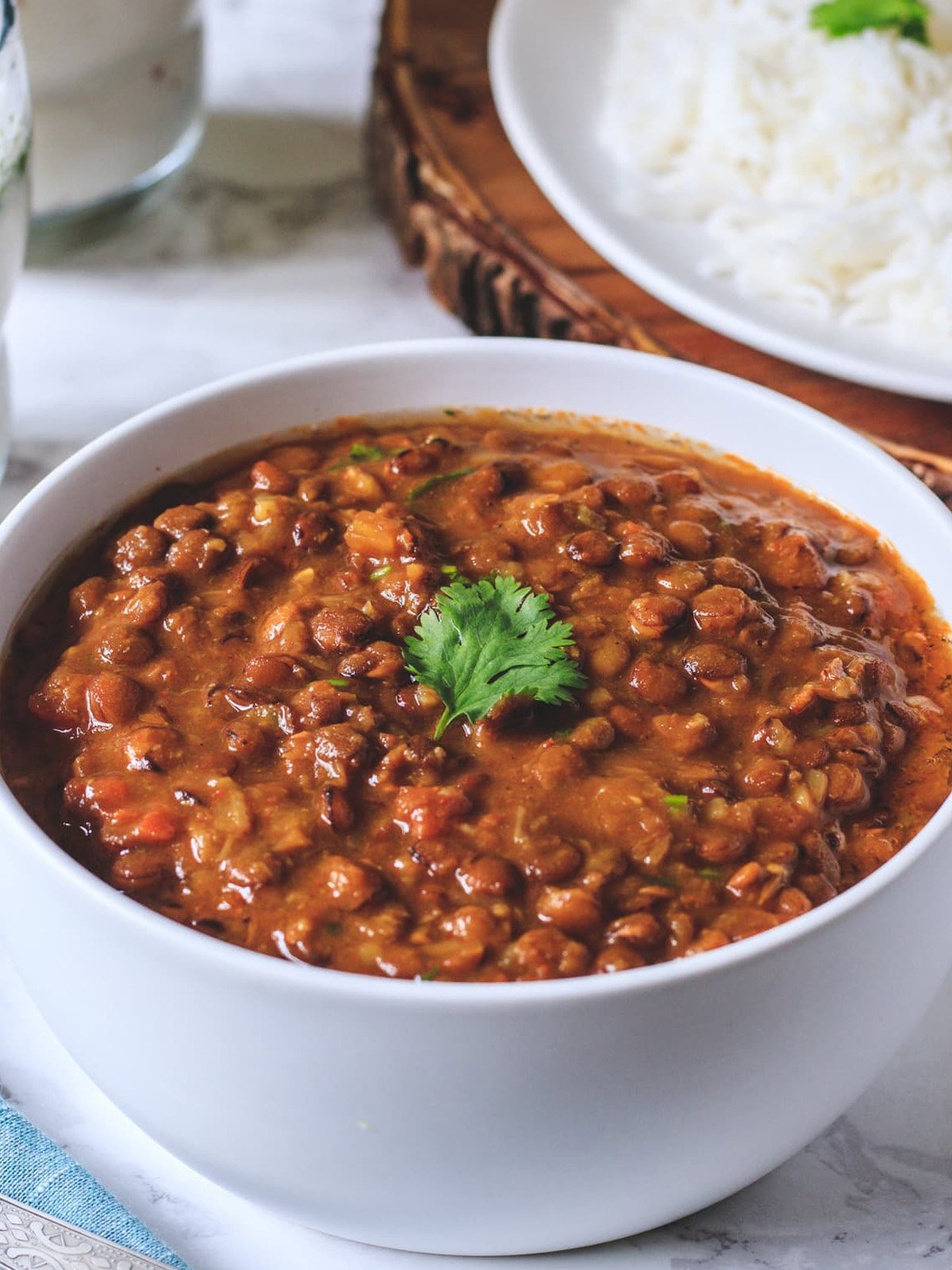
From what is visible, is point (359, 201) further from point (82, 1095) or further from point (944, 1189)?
point (944, 1189)

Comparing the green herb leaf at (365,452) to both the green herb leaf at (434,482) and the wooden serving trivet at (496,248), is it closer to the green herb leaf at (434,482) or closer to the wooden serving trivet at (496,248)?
the green herb leaf at (434,482)

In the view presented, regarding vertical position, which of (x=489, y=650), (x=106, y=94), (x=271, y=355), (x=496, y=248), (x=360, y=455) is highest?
(x=489, y=650)

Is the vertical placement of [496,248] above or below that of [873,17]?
below

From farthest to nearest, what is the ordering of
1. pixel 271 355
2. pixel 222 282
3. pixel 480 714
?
pixel 222 282
pixel 271 355
pixel 480 714

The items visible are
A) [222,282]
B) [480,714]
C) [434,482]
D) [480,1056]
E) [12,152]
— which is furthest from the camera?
[222,282]

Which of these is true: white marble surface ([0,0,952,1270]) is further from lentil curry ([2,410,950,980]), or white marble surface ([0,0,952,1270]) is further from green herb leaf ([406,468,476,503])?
green herb leaf ([406,468,476,503])

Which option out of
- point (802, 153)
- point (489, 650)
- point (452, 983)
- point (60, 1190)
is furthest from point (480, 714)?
point (802, 153)

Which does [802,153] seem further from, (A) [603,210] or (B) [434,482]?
(B) [434,482]

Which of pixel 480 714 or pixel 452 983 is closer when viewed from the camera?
pixel 452 983
